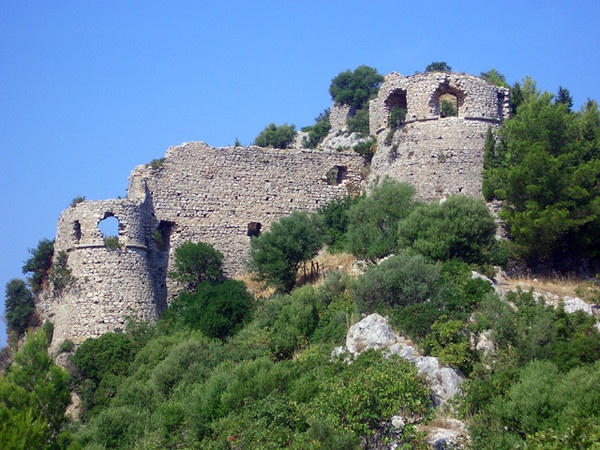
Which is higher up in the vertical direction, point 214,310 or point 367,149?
point 367,149

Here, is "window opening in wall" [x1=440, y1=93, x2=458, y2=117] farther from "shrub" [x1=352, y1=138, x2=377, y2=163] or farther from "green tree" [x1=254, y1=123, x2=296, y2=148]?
"green tree" [x1=254, y1=123, x2=296, y2=148]

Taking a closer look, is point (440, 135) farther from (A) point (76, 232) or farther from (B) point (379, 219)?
(A) point (76, 232)

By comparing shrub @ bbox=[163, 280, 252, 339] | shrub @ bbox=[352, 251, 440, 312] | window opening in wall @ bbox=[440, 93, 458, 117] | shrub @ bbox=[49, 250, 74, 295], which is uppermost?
window opening in wall @ bbox=[440, 93, 458, 117]

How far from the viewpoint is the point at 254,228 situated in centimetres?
2808

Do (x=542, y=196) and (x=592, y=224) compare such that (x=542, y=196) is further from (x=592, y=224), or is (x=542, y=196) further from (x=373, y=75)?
(x=373, y=75)

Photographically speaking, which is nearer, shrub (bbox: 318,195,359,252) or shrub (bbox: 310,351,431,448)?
shrub (bbox: 310,351,431,448)

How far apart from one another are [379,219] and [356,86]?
16865 mm

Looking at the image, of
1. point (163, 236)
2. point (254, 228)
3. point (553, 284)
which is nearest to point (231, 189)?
point (254, 228)

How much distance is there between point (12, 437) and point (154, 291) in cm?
939

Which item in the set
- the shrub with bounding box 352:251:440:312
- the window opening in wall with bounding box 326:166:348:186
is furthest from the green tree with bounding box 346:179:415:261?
the window opening in wall with bounding box 326:166:348:186

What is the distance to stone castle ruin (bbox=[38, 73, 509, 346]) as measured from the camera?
2514 centimetres

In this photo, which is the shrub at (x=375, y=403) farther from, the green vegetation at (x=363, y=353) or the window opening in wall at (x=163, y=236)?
the window opening in wall at (x=163, y=236)

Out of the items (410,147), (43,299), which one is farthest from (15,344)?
(410,147)

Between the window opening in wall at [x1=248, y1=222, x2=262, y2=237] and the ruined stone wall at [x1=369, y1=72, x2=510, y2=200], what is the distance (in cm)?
342
